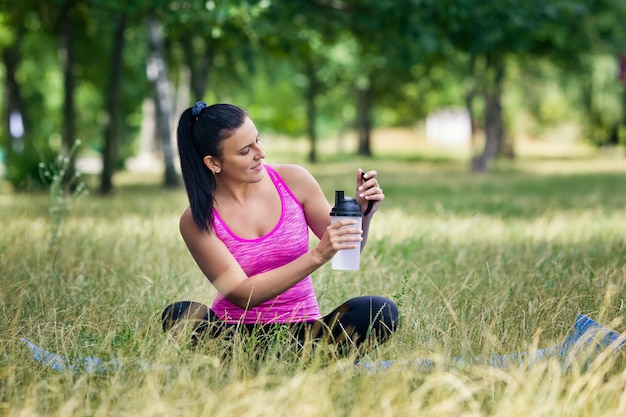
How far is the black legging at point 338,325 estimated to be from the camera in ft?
13.9

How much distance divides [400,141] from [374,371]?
7296 cm

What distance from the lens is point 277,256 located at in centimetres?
429

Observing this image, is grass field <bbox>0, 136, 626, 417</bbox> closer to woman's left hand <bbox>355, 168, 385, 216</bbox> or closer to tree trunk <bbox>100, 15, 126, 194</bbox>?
woman's left hand <bbox>355, 168, 385, 216</bbox>

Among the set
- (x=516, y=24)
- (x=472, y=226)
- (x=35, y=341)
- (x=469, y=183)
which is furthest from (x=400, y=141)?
(x=35, y=341)

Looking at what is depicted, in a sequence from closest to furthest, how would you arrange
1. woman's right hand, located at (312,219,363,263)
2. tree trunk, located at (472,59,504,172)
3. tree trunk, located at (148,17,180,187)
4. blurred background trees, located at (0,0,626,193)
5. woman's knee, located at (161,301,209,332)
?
woman's right hand, located at (312,219,363,263), woman's knee, located at (161,301,209,332), blurred background trees, located at (0,0,626,193), tree trunk, located at (148,17,180,187), tree trunk, located at (472,59,504,172)

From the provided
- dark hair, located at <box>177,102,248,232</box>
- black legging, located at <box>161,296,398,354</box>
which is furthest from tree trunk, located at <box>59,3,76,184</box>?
dark hair, located at <box>177,102,248,232</box>

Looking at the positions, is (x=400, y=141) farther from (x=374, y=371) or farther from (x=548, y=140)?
(x=374, y=371)

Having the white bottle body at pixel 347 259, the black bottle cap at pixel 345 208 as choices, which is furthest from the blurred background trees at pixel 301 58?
the black bottle cap at pixel 345 208

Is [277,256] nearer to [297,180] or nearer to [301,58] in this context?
[297,180]

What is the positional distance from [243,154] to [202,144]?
0.18 metres

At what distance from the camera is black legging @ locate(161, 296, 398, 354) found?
4238 millimetres

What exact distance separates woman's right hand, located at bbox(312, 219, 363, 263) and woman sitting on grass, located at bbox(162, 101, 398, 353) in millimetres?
322

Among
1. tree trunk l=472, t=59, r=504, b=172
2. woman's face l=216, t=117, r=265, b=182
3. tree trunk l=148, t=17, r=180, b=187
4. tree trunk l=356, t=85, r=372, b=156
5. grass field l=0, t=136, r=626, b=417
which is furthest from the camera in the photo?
tree trunk l=356, t=85, r=372, b=156

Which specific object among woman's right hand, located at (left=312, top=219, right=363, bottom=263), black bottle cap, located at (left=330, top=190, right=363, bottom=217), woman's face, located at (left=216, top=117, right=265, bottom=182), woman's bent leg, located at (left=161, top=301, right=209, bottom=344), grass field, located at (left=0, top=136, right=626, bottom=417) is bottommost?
grass field, located at (left=0, top=136, right=626, bottom=417)
